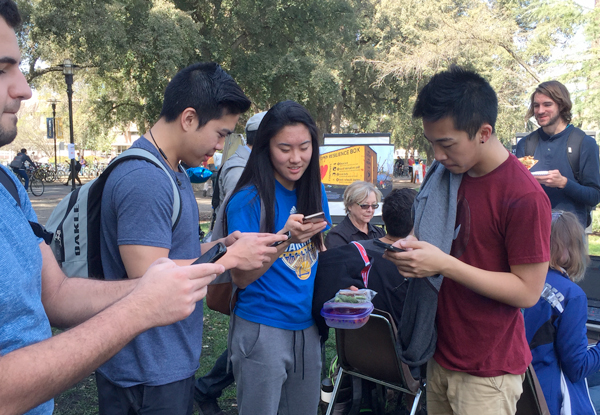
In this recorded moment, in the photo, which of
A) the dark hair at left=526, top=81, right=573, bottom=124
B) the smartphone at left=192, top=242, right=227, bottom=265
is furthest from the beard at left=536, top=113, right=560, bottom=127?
the smartphone at left=192, top=242, right=227, bottom=265

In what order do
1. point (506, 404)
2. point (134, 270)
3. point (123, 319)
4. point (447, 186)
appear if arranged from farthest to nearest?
1. point (447, 186)
2. point (506, 404)
3. point (134, 270)
4. point (123, 319)

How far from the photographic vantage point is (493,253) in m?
2.04

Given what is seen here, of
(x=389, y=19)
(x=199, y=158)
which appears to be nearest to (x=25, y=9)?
(x=199, y=158)

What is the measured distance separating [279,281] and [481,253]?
3.11 ft

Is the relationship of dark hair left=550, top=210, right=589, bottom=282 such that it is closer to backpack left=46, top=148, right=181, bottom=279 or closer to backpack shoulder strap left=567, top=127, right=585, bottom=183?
backpack shoulder strap left=567, top=127, right=585, bottom=183

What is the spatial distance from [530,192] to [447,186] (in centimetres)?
36

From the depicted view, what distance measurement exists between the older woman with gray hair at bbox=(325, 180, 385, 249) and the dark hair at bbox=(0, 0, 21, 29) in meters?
3.62

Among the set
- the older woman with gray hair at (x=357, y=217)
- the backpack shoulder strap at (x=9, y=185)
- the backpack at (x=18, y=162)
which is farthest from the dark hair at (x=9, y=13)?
the backpack at (x=18, y=162)

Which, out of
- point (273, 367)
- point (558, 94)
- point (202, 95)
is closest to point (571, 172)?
point (558, 94)

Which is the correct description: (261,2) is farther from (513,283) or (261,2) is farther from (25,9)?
(513,283)

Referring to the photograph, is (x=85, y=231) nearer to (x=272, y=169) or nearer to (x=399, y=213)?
(x=272, y=169)

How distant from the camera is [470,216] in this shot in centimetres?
207

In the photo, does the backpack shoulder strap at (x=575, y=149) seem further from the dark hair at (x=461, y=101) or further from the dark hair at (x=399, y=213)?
the dark hair at (x=461, y=101)

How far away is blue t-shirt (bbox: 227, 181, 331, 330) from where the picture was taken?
7.58ft
